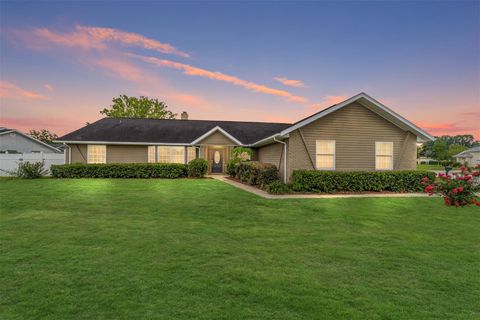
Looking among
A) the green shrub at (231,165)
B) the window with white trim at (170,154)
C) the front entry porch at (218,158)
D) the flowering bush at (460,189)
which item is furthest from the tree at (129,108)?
the flowering bush at (460,189)

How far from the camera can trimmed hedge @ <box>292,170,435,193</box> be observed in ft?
46.8

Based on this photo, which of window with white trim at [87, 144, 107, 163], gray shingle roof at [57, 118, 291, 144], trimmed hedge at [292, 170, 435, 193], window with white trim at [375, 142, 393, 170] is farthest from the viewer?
gray shingle roof at [57, 118, 291, 144]

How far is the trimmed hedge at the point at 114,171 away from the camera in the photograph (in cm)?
1914

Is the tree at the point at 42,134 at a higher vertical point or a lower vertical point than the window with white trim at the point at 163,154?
higher

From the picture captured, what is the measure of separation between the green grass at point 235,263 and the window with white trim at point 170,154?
1388 cm

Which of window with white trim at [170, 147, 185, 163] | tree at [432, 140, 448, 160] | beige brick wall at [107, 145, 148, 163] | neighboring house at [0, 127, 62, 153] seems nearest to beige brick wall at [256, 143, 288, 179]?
window with white trim at [170, 147, 185, 163]

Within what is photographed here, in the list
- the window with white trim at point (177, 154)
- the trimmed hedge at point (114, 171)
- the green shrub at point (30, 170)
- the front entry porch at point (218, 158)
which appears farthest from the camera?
the front entry porch at point (218, 158)

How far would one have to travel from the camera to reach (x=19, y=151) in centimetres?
3170

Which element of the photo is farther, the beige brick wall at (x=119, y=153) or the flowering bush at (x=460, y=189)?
the beige brick wall at (x=119, y=153)

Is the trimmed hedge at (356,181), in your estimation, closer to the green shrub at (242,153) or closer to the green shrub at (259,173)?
the green shrub at (259,173)

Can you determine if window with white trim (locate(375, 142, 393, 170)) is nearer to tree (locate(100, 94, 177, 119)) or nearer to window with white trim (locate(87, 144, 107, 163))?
window with white trim (locate(87, 144, 107, 163))

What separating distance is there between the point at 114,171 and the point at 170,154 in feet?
17.6

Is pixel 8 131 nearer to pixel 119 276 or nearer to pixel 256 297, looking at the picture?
pixel 119 276

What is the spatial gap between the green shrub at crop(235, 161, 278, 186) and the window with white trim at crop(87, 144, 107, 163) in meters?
12.0
